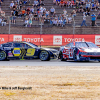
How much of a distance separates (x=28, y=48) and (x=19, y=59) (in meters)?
1.22

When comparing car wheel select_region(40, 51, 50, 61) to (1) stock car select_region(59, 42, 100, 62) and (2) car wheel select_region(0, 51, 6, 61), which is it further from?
(2) car wheel select_region(0, 51, 6, 61)

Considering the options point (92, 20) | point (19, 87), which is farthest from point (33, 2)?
point (19, 87)

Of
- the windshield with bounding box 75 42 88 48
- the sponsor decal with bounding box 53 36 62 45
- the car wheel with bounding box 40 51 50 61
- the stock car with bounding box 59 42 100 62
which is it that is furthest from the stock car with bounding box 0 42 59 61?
the sponsor decal with bounding box 53 36 62 45

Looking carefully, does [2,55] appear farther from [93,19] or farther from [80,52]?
[93,19]

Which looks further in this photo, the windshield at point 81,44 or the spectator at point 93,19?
the spectator at point 93,19

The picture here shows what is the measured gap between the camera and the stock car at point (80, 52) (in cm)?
1491

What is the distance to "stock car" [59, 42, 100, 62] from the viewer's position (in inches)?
587

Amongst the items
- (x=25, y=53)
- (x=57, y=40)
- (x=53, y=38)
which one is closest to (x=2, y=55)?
(x=25, y=53)

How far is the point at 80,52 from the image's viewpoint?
15039 millimetres

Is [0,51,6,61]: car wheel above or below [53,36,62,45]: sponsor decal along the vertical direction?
below

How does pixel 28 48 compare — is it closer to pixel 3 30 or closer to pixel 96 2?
pixel 3 30

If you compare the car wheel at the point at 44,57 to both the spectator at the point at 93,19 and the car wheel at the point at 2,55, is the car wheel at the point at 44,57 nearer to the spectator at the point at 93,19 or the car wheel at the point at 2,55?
the car wheel at the point at 2,55

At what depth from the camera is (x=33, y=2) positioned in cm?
3116

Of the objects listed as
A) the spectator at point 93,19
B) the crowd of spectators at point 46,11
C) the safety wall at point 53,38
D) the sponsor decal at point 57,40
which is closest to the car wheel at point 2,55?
the safety wall at point 53,38
